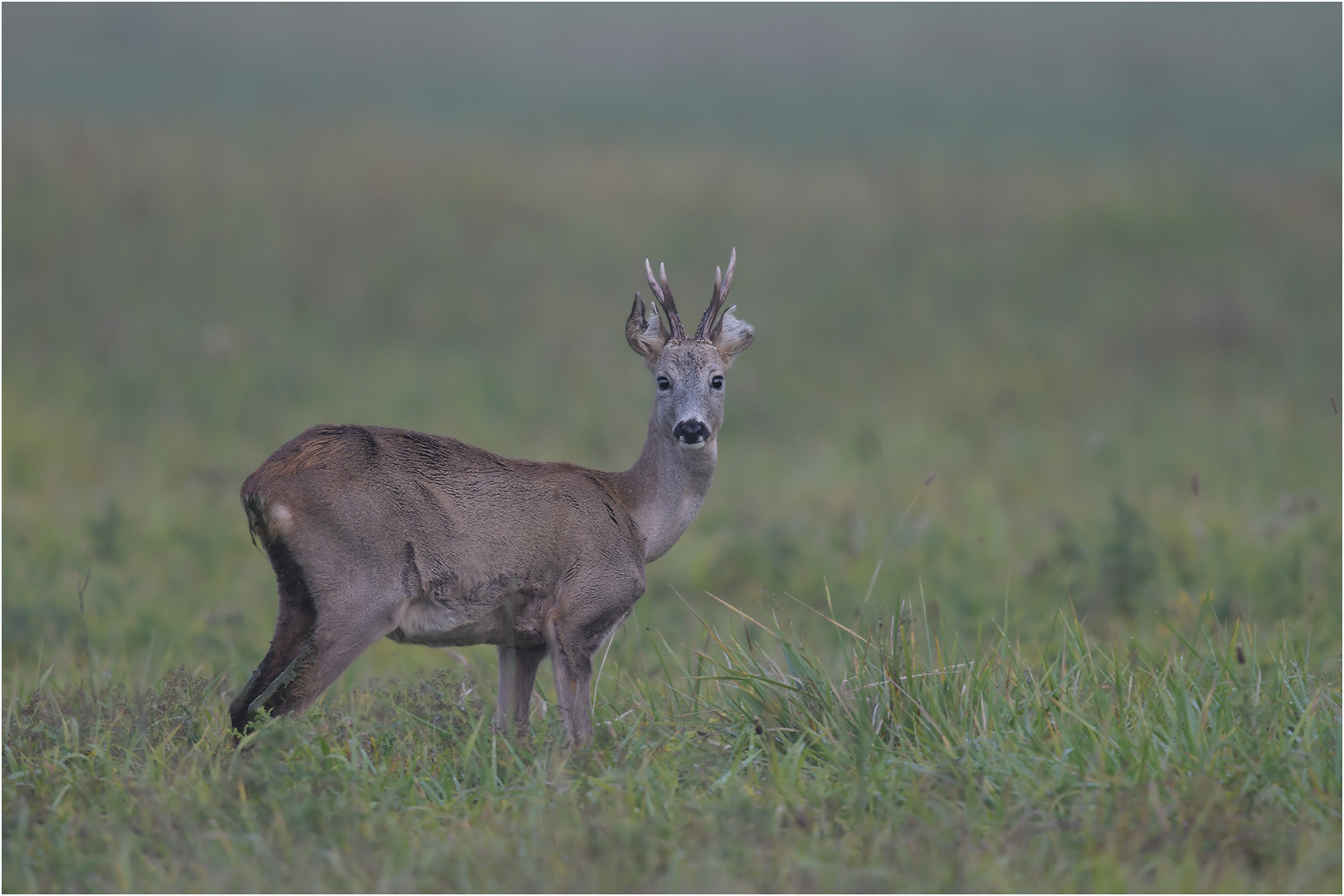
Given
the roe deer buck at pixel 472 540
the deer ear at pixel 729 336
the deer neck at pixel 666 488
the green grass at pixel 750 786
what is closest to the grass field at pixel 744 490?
the green grass at pixel 750 786

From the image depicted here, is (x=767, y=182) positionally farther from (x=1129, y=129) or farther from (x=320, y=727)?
(x=320, y=727)

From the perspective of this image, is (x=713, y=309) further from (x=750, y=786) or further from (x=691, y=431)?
(x=750, y=786)

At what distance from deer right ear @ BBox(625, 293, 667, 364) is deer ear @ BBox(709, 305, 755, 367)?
0.21m

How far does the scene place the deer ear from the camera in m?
5.72

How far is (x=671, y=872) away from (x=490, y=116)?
1951 cm

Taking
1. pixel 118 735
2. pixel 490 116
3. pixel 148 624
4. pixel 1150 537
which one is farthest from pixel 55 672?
pixel 490 116

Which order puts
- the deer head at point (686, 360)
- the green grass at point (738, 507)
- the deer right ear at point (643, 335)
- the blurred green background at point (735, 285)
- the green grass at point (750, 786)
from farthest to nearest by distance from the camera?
the blurred green background at point (735, 285), the deer right ear at point (643, 335), the deer head at point (686, 360), the green grass at point (738, 507), the green grass at point (750, 786)

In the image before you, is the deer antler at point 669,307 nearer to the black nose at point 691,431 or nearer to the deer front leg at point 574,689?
the black nose at point 691,431

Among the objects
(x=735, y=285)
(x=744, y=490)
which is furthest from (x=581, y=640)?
(x=735, y=285)

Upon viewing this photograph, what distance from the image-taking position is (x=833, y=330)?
55.4ft

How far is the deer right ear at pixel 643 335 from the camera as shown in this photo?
568 centimetres

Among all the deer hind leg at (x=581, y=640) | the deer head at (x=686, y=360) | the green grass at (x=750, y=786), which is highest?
the deer head at (x=686, y=360)

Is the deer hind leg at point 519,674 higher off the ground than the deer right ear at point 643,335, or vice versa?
the deer right ear at point 643,335

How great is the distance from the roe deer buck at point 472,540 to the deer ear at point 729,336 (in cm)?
11
